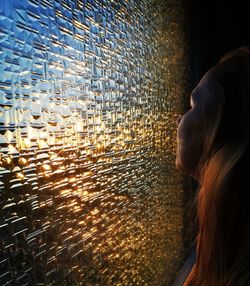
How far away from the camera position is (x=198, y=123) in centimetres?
56

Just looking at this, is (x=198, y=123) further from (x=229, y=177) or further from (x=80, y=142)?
(x=80, y=142)

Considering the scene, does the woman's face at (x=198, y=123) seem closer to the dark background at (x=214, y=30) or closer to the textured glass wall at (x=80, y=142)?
the textured glass wall at (x=80, y=142)

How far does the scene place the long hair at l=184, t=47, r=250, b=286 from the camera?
494mm

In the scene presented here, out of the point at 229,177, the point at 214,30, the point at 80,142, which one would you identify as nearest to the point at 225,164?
the point at 229,177

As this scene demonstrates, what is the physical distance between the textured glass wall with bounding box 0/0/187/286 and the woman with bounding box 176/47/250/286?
20 cm

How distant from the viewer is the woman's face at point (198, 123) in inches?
20.8

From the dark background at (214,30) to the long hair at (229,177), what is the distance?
36.9 inches

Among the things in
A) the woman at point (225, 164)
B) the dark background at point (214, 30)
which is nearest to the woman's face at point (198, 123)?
the woman at point (225, 164)

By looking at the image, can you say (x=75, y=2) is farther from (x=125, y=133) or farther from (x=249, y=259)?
(x=249, y=259)

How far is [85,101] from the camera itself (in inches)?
20.5

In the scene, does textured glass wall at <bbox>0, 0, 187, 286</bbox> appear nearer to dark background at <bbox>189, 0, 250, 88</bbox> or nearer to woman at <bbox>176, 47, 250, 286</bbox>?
woman at <bbox>176, 47, 250, 286</bbox>

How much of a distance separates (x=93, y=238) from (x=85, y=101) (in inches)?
10.5

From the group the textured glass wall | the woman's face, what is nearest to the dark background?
the textured glass wall

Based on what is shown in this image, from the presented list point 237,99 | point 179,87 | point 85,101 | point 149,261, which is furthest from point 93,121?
point 179,87
